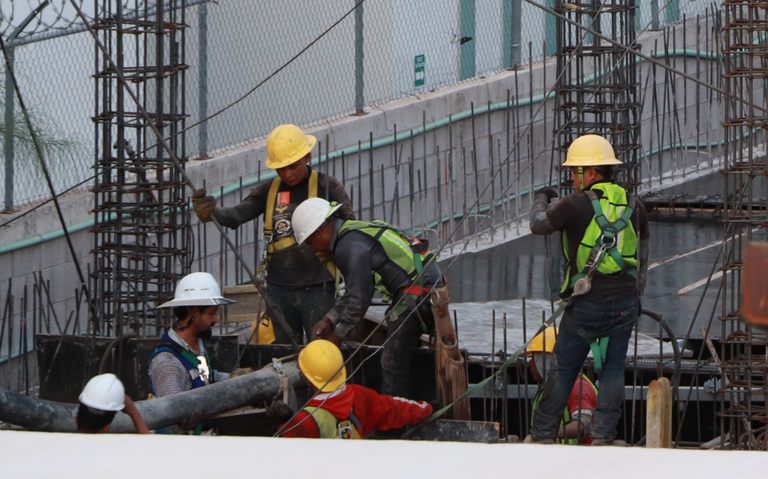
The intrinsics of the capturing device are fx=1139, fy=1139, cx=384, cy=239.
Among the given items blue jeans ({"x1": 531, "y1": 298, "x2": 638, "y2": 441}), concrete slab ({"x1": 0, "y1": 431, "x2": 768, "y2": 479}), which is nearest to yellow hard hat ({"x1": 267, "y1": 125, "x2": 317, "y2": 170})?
blue jeans ({"x1": 531, "y1": 298, "x2": 638, "y2": 441})

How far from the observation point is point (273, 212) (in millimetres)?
7758

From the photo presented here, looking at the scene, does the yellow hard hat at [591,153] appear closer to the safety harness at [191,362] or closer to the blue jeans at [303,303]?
the blue jeans at [303,303]

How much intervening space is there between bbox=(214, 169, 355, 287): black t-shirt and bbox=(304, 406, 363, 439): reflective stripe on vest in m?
1.91

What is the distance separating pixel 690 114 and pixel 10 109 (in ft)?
32.8

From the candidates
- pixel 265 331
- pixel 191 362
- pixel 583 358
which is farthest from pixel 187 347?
pixel 583 358

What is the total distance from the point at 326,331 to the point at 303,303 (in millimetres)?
808

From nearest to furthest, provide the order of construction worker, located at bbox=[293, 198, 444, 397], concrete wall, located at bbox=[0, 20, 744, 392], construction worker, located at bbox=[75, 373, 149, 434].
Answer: construction worker, located at bbox=[75, 373, 149, 434]
construction worker, located at bbox=[293, 198, 444, 397]
concrete wall, located at bbox=[0, 20, 744, 392]

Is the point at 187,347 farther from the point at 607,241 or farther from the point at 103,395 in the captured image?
→ the point at 607,241

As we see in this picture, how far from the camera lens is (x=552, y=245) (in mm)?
12586

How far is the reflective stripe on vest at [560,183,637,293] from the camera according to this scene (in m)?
6.51

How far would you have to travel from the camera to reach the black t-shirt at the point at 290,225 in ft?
25.1

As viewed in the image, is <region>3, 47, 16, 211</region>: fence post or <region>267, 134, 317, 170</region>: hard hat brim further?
<region>3, 47, 16, 211</region>: fence post

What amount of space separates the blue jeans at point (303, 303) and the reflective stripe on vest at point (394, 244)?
0.85 metres

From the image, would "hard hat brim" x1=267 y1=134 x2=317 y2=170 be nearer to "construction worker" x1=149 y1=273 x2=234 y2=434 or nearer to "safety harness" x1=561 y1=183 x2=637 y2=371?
"construction worker" x1=149 y1=273 x2=234 y2=434
